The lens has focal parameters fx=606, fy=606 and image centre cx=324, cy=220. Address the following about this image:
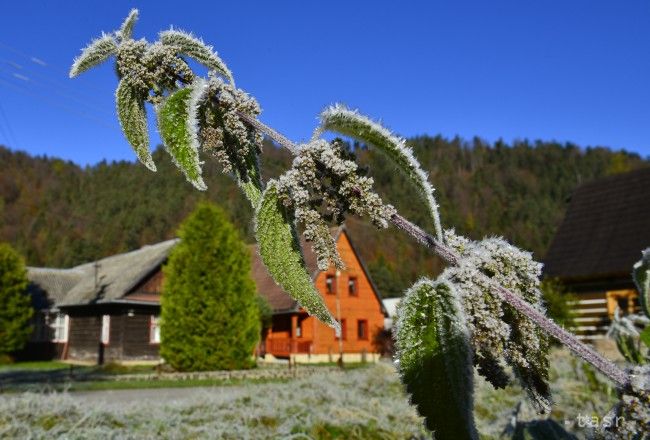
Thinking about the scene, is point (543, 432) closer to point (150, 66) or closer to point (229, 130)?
point (229, 130)

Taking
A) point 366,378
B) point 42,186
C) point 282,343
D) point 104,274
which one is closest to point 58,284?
point 104,274

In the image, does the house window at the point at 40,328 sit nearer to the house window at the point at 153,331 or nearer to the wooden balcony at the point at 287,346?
the house window at the point at 153,331

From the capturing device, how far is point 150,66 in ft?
3.34

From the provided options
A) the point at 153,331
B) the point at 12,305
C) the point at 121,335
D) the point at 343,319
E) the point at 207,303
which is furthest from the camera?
the point at 343,319

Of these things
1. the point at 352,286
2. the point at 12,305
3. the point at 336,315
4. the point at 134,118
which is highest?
the point at 352,286

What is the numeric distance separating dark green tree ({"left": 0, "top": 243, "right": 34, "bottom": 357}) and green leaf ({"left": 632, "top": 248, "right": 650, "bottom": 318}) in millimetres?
34767

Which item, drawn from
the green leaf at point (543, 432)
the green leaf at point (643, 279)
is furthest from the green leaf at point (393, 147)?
the green leaf at point (543, 432)

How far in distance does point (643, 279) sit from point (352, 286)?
37.0 metres

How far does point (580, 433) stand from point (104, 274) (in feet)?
119

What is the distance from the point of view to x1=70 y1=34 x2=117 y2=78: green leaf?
3.32ft

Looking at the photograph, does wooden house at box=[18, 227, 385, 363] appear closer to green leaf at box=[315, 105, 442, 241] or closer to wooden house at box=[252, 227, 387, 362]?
wooden house at box=[252, 227, 387, 362]

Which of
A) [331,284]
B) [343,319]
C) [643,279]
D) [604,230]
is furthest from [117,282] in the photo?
[643,279]

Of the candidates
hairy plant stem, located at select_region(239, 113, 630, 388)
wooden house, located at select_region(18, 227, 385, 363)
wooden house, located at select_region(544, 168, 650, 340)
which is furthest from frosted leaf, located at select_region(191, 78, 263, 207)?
wooden house, located at select_region(18, 227, 385, 363)

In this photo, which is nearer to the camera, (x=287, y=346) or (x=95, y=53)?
(x=95, y=53)
